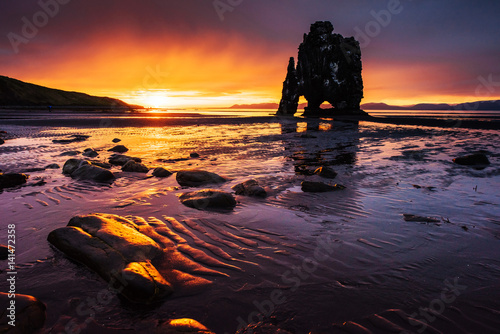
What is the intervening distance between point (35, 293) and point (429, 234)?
5730 mm

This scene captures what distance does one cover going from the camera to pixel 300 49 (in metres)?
82.2

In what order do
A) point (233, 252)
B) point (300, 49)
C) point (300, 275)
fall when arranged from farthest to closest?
point (300, 49) → point (233, 252) → point (300, 275)

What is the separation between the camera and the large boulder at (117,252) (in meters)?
2.74

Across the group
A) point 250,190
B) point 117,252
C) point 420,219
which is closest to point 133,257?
point 117,252

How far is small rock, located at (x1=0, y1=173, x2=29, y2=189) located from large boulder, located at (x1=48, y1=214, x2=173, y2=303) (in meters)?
4.64

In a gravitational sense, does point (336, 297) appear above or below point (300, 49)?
below

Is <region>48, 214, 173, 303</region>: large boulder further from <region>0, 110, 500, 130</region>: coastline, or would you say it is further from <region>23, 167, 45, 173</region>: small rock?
<region>0, 110, 500, 130</region>: coastline

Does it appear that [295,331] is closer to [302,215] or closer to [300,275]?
[300,275]

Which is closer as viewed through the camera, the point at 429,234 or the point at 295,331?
the point at 295,331

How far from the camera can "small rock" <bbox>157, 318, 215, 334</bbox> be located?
2259 millimetres

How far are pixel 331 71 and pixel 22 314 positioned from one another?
7971 cm

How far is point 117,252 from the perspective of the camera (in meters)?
3.33

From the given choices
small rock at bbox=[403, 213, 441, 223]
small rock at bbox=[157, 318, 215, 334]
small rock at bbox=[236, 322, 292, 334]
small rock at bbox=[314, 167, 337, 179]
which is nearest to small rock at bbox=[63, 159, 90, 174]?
small rock at bbox=[157, 318, 215, 334]

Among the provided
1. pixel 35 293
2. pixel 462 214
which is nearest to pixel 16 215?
pixel 35 293
